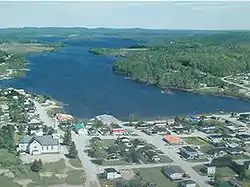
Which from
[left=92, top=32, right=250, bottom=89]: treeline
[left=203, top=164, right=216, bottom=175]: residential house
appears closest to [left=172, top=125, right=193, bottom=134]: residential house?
[left=203, top=164, right=216, bottom=175]: residential house

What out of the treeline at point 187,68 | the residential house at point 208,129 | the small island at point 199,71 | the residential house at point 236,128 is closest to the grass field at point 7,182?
the residential house at point 208,129

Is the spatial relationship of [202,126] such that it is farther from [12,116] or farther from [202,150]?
[12,116]

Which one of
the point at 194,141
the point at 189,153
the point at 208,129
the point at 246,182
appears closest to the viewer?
the point at 246,182

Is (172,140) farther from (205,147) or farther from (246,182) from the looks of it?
(246,182)

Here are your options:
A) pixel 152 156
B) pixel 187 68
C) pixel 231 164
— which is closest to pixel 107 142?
pixel 152 156

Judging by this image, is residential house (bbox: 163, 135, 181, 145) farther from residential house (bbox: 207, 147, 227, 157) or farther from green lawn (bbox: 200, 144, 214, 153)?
residential house (bbox: 207, 147, 227, 157)

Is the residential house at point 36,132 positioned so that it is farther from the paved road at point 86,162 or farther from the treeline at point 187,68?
the treeline at point 187,68

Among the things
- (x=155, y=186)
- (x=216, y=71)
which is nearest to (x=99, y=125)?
(x=155, y=186)
